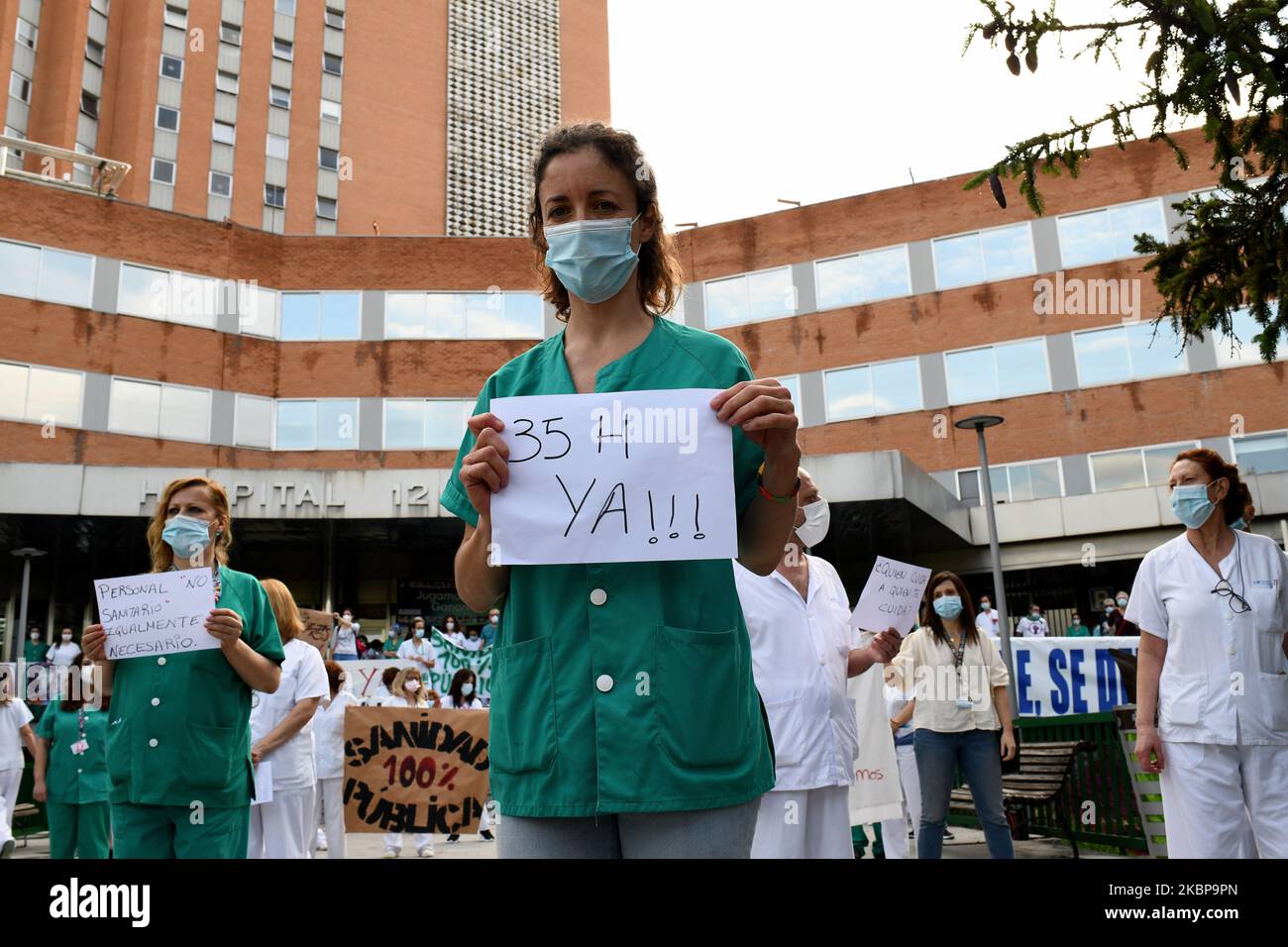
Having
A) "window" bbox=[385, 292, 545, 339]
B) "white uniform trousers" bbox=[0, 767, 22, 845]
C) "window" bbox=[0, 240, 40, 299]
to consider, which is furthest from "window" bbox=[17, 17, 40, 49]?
"white uniform trousers" bbox=[0, 767, 22, 845]

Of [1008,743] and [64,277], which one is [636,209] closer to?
[1008,743]

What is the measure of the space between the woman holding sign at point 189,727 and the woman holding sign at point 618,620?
2.39 metres

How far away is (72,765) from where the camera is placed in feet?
32.5

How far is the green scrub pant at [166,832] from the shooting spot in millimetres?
4348

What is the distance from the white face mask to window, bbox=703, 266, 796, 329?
111 ft

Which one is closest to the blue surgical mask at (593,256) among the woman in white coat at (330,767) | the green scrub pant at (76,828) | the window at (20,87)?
the woman in white coat at (330,767)

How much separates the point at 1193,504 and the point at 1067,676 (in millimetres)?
8270

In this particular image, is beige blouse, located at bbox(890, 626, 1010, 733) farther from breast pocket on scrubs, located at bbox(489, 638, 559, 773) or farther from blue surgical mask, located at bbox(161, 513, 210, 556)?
breast pocket on scrubs, located at bbox(489, 638, 559, 773)

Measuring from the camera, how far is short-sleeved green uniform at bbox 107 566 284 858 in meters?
4.35

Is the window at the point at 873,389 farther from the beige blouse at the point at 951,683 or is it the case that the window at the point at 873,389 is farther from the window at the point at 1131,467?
the beige blouse at the point at 951,683

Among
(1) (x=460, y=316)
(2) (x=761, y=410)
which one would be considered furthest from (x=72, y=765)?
(1) (x=460, y=316)
